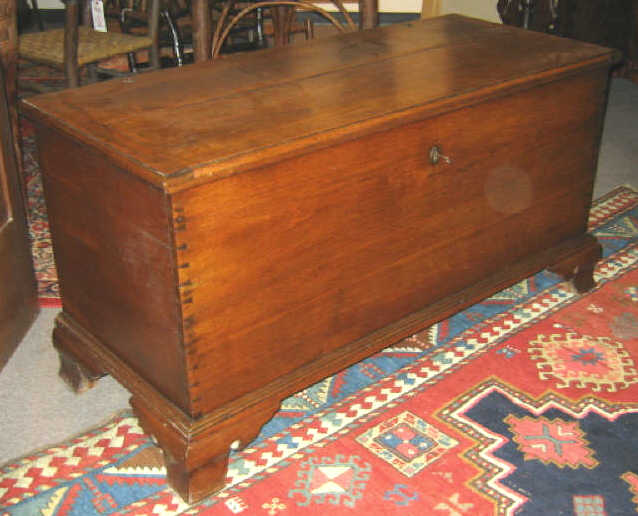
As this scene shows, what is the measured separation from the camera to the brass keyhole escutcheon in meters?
1.80

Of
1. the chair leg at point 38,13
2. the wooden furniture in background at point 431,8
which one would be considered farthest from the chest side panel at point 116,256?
the chair leg at point 38,13

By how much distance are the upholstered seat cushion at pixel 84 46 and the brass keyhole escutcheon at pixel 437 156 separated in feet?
6.54

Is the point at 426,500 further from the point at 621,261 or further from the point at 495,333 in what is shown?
the point at 621,261

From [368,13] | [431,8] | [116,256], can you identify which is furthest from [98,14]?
[431,8]

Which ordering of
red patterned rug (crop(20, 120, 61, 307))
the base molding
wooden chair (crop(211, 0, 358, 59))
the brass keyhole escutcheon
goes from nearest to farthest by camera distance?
the base molding < the brass keyhole escutcheon < wooden chair (crop(211, 0, 358, 59)) < red patterned rug (crop(20, 120, 61, 307))

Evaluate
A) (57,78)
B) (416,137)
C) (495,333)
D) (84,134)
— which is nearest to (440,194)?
(416,137)

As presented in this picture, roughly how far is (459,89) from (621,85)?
3.06 metres

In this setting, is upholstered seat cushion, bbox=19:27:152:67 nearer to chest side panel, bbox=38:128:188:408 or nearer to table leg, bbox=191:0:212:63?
table leg, bbox=191:0:212:63

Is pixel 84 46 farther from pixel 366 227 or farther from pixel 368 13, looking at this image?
→ pixel 366 227

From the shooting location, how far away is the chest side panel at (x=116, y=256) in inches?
57.7

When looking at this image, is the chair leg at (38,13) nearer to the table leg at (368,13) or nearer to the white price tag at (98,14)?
the white price tag at (98,14)

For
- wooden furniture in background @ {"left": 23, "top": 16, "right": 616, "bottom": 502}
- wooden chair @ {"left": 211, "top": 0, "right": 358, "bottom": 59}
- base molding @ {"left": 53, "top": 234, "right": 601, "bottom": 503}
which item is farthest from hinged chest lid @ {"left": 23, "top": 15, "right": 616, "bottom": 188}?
base molding @ {"left": 53, "top": 234, "right": 601, "bottom": 503}

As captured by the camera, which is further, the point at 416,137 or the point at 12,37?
the point at 12,37

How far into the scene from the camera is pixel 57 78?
15.1 ft
